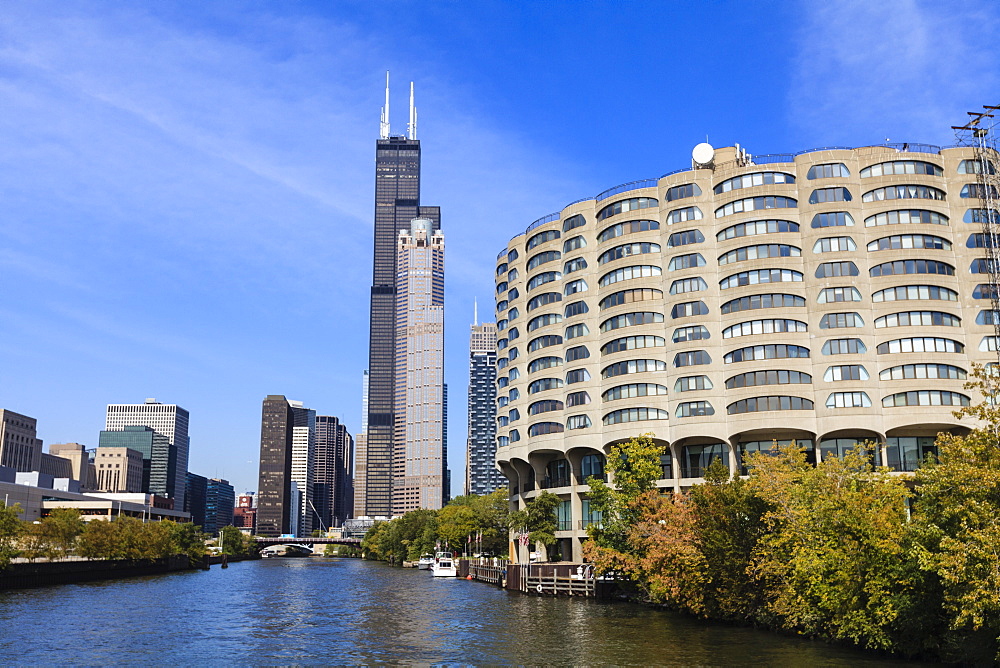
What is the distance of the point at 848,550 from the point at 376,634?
3679cm

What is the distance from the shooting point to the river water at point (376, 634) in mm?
55969

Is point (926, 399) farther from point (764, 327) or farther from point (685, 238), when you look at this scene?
point (685, 238)

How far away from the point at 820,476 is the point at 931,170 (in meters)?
75.9

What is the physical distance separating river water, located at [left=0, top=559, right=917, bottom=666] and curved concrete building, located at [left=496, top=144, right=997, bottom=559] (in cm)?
3596

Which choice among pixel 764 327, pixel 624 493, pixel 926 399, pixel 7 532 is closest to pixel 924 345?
pixel 926 399

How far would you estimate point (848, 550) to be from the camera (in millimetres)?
54906

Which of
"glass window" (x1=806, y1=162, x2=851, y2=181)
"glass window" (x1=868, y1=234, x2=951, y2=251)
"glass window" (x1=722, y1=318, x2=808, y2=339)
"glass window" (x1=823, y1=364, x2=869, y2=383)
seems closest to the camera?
"glass window" (x1=823, y1=364, x2=869, y2=383)

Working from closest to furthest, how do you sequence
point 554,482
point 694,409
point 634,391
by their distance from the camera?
point 694,409
point 634,391
point 554,482

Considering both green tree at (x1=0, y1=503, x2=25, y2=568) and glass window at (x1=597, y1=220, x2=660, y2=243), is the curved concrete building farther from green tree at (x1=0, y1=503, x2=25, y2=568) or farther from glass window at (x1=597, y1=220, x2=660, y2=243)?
green tree at (x1=0, y1=503, x2=25, y2=568)

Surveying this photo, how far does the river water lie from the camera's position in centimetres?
5597

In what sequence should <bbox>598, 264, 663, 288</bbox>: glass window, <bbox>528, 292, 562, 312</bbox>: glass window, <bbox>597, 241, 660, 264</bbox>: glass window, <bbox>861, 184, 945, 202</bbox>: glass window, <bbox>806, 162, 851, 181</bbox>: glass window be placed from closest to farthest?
<bbox>861, 184, 945, 202</bbox>: glass window < <bbox>806, 162, 851, 181</bbox>: glass window < <bbox>598, 264, 663, 288</bbox>: glass window < <bbox>597, 241, 660, 264</bbox>: glass window < <bbox>528, 292, 562, 312</bbox>: glass window

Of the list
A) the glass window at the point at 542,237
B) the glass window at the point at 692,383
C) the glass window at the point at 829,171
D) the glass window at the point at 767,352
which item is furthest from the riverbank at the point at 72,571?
the glass window at the point at 829,171

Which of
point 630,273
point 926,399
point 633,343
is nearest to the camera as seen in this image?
point 926,399

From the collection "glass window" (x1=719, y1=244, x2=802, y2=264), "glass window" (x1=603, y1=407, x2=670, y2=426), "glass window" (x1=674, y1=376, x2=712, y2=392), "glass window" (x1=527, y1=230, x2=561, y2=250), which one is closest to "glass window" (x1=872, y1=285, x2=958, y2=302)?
"glass window" (x1=719, y1=244, x2=802, y2=264)
